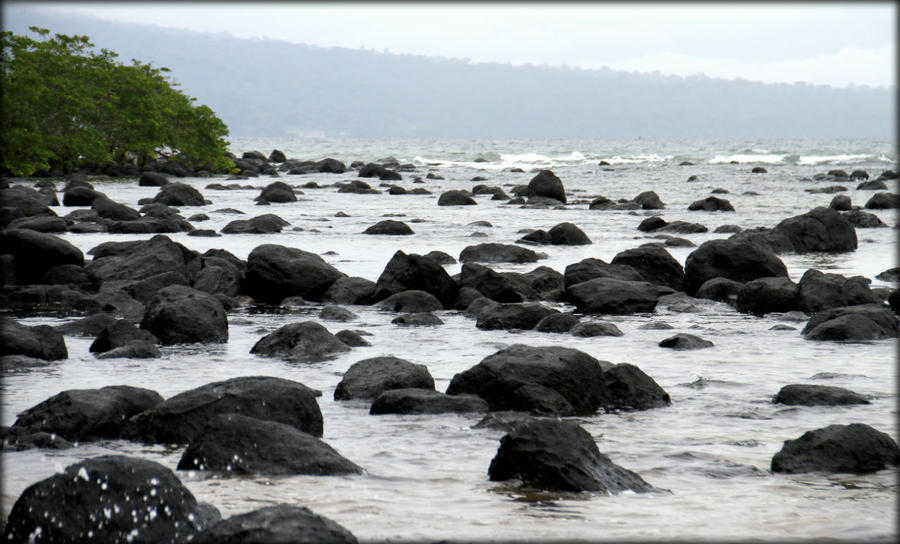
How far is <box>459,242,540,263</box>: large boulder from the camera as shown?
50.0 ft

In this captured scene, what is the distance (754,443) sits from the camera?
5797 millimetres

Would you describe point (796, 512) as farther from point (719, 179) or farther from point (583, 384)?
point (719, 179)

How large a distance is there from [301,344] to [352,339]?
2.28 ft

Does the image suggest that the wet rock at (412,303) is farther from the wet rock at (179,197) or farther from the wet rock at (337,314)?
the wet rock at (179,197)

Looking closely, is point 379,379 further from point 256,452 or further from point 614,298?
point 614,298

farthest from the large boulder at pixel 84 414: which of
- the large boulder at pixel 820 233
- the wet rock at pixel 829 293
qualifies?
the large boulder at pixel 820 233

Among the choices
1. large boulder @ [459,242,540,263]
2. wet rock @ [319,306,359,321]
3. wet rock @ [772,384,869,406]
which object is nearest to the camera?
wet rock @ [772,384,869,406]

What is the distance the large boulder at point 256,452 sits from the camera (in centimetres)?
491

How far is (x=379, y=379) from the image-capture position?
692cm

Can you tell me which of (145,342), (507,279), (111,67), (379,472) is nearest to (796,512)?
(379,472)

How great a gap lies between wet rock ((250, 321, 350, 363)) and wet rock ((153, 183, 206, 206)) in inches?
679

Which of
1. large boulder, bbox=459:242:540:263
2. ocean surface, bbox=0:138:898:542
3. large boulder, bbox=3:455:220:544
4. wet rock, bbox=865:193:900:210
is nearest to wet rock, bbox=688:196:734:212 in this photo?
wet rock, bbox=865:193:900:210

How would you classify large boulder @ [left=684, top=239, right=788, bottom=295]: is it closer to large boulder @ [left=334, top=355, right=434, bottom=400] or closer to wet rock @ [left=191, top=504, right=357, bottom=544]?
large boulder @ [left=334, top=355, right=434, bottom=400]

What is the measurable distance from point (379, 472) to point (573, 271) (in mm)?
7326
